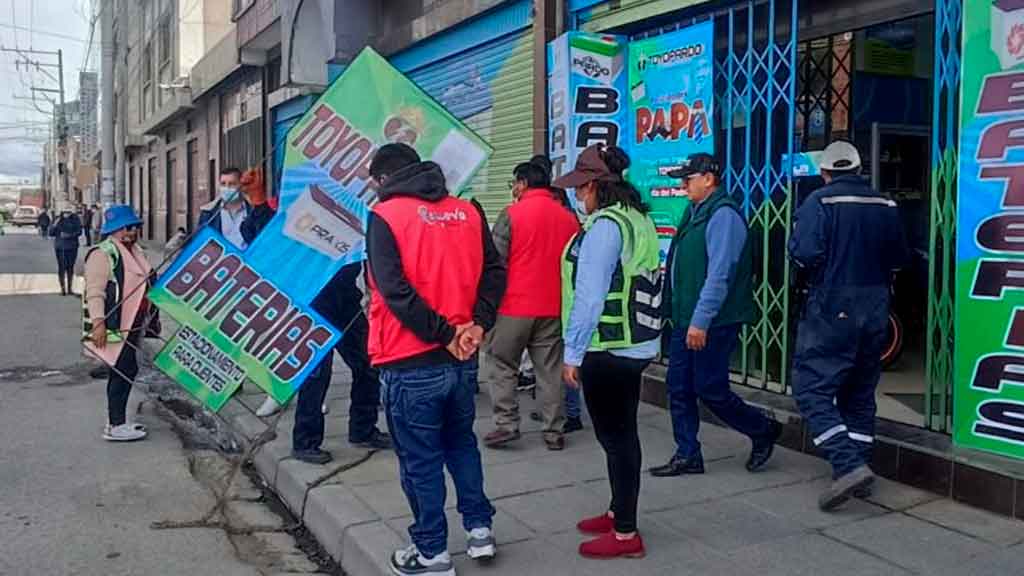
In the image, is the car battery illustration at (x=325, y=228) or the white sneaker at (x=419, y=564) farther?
the car battery illustration at (x=325, y=228)

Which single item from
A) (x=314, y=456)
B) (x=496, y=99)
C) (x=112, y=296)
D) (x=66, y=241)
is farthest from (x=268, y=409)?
(x=66, y=241)

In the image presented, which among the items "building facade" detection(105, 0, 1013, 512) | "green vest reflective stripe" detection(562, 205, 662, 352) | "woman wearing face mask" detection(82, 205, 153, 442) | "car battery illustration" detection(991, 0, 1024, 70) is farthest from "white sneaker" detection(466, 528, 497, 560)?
"woman wearing face mask" detection(82, 205, 153, 442)

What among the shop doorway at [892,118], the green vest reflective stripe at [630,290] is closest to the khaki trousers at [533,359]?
the green vest reflective stripe at [630,290]

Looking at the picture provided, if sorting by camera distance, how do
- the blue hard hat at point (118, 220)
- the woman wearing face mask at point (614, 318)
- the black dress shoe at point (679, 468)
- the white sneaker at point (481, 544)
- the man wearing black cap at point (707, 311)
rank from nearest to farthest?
the woman wearing face mask at point (614, 318)
the white sneaker at point (481, 544)
the man wearing black cap at point (707, 311)
the black dress shoe at point (679, 468)
the blue hard hat at point (118, 220)

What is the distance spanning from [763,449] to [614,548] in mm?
1675

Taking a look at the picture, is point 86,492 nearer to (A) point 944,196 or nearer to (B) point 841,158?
(B) point 841,158

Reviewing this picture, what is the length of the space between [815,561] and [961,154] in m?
2.21

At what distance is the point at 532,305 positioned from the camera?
20.0ft

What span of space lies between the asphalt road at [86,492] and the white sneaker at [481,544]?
116cm

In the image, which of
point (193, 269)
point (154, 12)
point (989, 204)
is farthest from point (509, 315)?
point (154, 12)

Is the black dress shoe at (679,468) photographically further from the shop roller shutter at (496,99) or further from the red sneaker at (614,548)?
the shop roller shutter at (496,99)

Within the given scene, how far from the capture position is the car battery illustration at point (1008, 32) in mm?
4637

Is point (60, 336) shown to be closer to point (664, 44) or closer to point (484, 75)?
point (484, 75)

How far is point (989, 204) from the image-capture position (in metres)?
4.76
